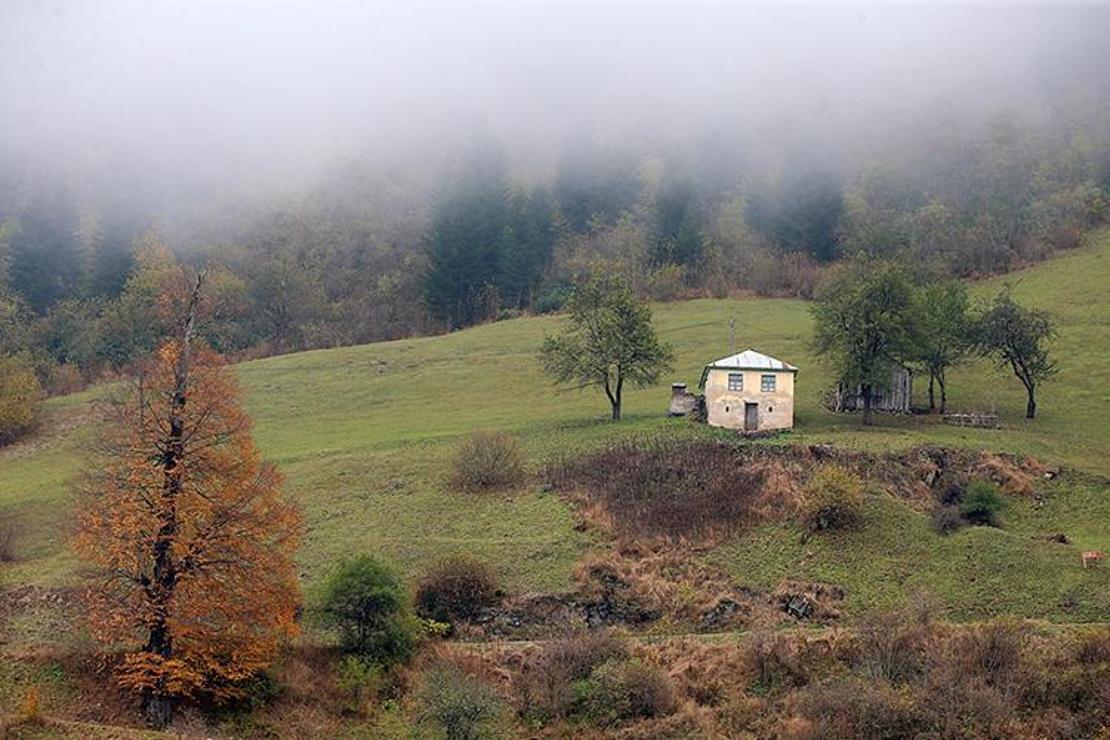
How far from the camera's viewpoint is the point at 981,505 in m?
43.7

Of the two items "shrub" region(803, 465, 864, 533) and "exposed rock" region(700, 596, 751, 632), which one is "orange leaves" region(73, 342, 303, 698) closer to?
"exposed rock" region(700, 596, 751, 632)

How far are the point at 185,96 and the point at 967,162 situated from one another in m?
113

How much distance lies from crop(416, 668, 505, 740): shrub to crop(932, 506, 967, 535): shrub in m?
19.4

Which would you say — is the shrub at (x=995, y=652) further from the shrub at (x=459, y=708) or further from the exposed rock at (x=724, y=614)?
the shrub at (x=459, y=708)

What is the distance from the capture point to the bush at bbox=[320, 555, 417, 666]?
112 feet

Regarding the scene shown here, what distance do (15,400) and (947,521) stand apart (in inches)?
2028

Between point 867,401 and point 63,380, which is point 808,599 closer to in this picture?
point 867,401

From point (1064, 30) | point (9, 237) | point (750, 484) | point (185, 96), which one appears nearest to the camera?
point (750, 484)

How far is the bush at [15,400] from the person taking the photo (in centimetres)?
6525

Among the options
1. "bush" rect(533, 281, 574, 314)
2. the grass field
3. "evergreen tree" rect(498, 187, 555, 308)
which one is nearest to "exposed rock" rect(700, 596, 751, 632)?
the grass field

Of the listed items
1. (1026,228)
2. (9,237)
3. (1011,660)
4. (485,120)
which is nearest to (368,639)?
(1011,660)

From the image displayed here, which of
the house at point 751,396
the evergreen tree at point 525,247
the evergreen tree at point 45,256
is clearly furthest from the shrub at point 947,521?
the evergreen tree at point 45,256

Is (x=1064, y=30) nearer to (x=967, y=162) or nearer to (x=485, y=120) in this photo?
(x=967, y=162)

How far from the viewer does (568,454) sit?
52.2 m
